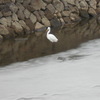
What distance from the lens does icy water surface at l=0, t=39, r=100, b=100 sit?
8859 millimetres

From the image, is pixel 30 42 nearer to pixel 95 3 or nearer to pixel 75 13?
pixel 75 13

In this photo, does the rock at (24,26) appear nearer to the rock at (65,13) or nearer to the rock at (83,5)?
the rock at (65,13)

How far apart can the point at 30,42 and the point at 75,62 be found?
15.9 ft

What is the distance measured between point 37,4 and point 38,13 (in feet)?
1.56

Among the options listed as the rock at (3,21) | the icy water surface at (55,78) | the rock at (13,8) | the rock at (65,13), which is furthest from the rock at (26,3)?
the icy water surface at (55,78)

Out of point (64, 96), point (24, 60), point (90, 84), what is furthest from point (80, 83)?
point (24, 60)

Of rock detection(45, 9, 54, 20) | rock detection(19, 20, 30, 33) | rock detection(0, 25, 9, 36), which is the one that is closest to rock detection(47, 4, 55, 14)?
rock detection(45, 9, 54, 20)

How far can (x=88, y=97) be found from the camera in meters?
8.45

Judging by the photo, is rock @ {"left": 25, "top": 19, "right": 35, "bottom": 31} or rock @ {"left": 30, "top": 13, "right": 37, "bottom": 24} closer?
rock @ {"left": 25, "top": 19, "right": 35, "bottom": 31}

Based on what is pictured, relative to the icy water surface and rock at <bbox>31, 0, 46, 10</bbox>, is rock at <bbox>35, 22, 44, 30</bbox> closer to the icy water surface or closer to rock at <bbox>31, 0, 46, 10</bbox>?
rock at <bbox>31, 0, 46, 10</bbox>

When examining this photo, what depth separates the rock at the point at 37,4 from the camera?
20.2 meters

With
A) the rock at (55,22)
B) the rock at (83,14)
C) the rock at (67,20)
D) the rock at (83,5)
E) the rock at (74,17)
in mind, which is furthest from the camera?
the rock at (83,5)

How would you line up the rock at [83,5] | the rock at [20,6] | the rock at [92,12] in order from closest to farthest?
the rock at [20,6], the rock at [83,5], the rock at [92,12]

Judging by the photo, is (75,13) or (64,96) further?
(75,13)
